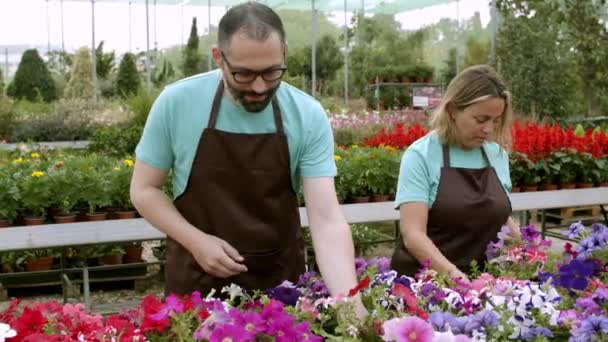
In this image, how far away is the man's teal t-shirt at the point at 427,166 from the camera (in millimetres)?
1989

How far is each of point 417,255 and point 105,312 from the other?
2.48m

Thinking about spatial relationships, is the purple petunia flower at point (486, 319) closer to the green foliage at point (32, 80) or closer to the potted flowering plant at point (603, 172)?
the potted flowering plant at point (603, 172)

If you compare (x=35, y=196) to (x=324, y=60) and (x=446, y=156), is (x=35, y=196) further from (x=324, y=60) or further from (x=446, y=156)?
(x=324, y=60)

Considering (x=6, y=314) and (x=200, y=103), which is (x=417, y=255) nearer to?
(x=200, y=103)

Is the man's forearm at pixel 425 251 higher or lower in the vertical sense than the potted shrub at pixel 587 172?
higher

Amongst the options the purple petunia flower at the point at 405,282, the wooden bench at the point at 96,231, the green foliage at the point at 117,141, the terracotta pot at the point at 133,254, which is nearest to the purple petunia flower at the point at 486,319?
the purple petunia flower at the point at 405,282

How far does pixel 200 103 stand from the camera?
1.72 m

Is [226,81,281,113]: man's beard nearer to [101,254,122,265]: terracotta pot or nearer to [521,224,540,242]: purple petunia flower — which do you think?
[521,224,540,242]: purple petunia flower

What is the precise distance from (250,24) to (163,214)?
497 millimetres

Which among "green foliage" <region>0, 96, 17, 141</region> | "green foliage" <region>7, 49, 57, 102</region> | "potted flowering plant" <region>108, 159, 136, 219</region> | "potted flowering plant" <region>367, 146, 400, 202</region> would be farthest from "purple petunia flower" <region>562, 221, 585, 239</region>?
"green foliage" <region>7, 49, 57, 102</region>

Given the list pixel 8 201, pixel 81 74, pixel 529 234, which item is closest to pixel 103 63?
pixel 81 74

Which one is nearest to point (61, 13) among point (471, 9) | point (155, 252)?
point (471, 9)

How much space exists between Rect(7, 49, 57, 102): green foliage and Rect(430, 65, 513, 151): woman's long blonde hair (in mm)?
16982

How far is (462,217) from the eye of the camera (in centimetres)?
202
